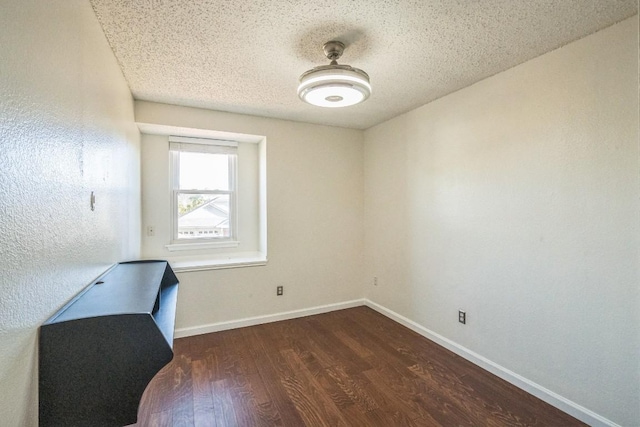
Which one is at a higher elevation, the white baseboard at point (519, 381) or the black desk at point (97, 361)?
the black desk at point (97, 361)

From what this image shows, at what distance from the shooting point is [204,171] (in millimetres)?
3645

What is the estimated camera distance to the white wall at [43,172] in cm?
84

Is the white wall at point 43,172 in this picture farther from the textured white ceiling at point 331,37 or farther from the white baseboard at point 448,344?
the white baseboard at point 448,344

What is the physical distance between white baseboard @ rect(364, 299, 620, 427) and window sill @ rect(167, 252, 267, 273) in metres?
1.88

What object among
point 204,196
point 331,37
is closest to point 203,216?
point 204,196

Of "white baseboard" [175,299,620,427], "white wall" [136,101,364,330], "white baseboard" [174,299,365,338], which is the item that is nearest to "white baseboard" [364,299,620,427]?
"white baseboard" [175,299,620,427]

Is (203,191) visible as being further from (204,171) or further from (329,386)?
(329,386)

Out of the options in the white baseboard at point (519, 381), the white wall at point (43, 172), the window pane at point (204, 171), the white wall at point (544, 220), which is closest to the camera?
the white wall at point (43, 172)

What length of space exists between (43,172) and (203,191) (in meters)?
2.64

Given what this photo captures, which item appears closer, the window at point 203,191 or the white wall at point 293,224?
the white wall at point 293,224

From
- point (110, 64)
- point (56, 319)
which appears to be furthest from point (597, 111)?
point (110, 64)

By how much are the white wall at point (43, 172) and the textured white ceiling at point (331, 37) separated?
0.41 meters

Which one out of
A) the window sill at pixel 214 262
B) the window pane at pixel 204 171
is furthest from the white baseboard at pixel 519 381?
the window pane at pixel 204 171

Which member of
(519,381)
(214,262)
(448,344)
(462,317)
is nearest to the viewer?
(519,381)
